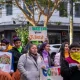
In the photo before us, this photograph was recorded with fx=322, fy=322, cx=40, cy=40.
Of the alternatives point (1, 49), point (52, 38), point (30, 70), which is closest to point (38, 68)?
point (30, 70)

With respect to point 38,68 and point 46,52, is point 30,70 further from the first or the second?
point 46,52

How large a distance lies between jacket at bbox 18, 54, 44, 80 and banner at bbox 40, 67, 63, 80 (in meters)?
0.11

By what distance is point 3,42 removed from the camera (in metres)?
8.27

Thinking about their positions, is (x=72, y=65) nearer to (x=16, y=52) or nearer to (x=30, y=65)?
(x=30, y=65)

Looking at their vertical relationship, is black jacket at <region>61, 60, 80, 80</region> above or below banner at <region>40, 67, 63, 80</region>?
above

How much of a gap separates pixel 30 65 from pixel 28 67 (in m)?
0.06

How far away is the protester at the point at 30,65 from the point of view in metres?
6.82

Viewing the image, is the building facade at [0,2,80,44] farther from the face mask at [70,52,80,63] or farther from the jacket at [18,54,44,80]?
the face mask at [70,52,80,63]

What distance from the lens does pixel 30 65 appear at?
689 centimetres

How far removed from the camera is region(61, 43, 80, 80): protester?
17.9 feet

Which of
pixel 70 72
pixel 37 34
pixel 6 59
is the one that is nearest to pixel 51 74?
pixel 6 59

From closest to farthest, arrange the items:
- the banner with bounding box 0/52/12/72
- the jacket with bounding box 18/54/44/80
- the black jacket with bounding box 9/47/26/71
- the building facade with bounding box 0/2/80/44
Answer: the jacket with bounding box 18/54/44/80, the banner with bounding box 0/52/12/72, the black jacket with bounding box 9/47/26/71, the building facade with bounding box 0/2/80/44

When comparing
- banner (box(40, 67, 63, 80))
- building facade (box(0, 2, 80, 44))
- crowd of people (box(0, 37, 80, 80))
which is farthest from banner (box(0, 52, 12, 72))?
building facade (box(0, 2, 80, 44))

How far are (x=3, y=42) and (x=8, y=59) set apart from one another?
879 mm
